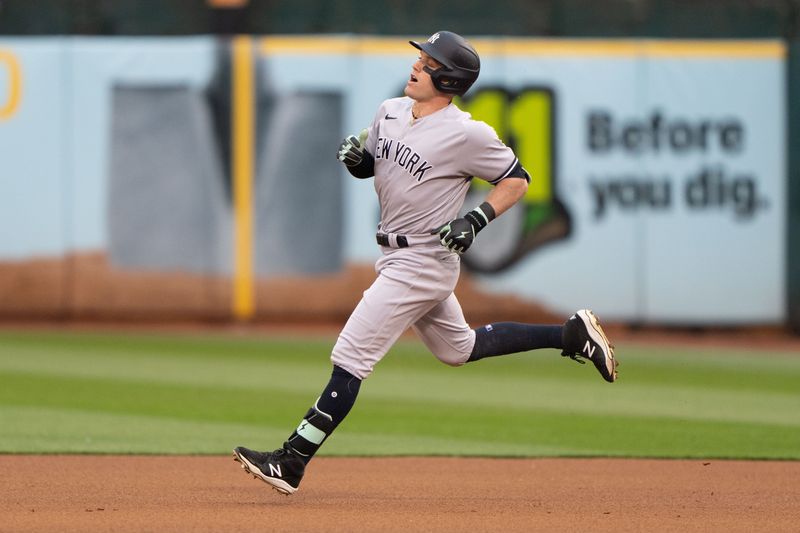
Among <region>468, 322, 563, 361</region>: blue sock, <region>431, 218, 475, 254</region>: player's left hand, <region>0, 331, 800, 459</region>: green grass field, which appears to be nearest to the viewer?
<region>431, 218, 475, 254</region>: player's left hand

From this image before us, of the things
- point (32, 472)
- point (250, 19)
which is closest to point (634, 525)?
point (32, 472)

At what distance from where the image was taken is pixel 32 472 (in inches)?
307

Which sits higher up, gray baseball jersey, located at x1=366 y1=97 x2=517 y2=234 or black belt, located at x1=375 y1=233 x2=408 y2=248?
gray baseball jersey, located at x1=366 y1=97 x2=517 y2=234

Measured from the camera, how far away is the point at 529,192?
57.6ft

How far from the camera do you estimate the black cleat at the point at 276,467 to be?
675 centimetres

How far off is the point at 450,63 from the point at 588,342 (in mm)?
1522

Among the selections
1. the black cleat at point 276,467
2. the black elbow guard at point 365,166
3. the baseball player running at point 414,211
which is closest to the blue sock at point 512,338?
the baseball player running at point 414,211

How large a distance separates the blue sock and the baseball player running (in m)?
0.38

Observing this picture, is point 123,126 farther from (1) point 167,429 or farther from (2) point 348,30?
(1) point 167,429

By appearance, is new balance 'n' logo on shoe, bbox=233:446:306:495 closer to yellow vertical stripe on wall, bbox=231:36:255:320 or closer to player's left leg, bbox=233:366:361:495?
player's left leg, bbox=233:366:361:495

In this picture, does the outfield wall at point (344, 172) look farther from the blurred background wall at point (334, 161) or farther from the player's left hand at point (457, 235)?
the player's left hand at point (457, 235)

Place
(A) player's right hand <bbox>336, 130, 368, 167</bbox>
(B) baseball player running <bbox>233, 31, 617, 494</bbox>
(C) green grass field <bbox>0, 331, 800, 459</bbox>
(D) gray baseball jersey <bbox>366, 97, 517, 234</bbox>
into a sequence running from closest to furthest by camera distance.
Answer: (B) baseball player running <bbox>233, 31, 617, 494</bbox>, (D) gray baseball jersey <bbox>366, 97, 517, 234</bbox>, (A) player's right hand <bbox>336, 130, 368, 167</bbox>, (C) green grass field <bbox>0, 331, 800, 459</bbox>

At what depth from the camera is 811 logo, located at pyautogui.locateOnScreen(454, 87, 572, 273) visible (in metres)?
17.5

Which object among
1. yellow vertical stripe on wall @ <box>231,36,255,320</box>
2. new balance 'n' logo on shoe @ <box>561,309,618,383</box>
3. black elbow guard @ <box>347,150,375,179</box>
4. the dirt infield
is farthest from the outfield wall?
black elbow guard @ <box>347,150,375,179</box>
